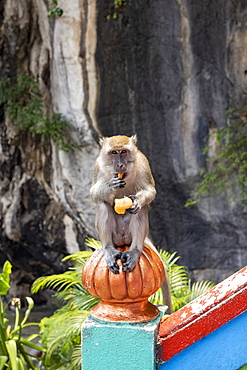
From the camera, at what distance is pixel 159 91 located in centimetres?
586

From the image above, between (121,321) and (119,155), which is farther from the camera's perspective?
(119,155)

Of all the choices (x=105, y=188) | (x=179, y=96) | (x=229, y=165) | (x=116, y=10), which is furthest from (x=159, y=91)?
(x=105, y=188)

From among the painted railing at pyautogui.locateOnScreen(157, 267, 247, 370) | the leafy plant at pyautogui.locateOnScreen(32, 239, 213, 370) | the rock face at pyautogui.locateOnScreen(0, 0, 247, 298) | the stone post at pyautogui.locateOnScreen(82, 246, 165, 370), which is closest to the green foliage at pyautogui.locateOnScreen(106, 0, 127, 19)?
the rock face at pyautogui.locateOnScreen(0, 0, 247, 298)

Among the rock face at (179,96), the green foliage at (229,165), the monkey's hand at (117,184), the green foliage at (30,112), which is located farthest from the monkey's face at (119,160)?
the green foliage at (30,112)

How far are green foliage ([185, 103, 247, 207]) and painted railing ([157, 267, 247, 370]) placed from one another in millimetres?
4473

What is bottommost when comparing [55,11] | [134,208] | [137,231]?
[137,231]

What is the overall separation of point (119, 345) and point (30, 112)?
5.71m

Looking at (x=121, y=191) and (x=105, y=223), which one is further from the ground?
(x=121, y=191)

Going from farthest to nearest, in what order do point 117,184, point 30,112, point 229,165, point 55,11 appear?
point 30,112, point 229,165, point 55,11, point 117,184

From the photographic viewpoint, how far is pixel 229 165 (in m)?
5.75

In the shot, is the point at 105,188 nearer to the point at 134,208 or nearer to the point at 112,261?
the point at 134,208

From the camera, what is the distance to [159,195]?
620 centimetres

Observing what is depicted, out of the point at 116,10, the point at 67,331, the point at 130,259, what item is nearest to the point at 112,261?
the point at 130,259

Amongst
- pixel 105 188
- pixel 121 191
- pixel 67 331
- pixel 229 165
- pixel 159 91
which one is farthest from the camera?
pixel 159 91
